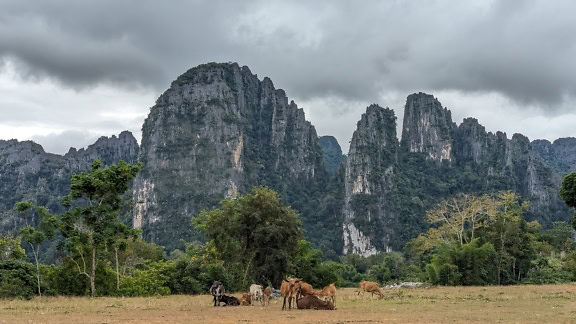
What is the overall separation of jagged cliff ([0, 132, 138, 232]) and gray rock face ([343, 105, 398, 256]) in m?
77.1

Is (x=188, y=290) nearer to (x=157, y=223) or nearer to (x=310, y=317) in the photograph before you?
(x=310, y=317)

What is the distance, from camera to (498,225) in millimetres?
42125

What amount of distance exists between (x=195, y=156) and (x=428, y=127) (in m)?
72.8

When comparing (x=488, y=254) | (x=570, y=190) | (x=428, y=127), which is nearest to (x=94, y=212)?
(x=488, y=254)

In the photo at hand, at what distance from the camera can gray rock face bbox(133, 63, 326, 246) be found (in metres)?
146

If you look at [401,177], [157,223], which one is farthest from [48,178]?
[401,177]

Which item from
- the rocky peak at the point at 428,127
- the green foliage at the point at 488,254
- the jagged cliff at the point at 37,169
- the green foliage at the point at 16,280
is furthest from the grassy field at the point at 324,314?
the rocky peak at the point at 428,127

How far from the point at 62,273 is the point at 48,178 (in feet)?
522

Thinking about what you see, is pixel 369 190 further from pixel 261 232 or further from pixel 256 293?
pixel 256 293

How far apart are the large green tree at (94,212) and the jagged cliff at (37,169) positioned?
137316 millimetres

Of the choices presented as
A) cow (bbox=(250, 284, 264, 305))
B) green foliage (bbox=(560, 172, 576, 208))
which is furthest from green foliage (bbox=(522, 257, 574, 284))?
cow (bbox=(250, 284, 264, 305))

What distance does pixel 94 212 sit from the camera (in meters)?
28.9

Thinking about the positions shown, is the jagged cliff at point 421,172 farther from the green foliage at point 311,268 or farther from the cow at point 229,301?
the cow at point 229,301

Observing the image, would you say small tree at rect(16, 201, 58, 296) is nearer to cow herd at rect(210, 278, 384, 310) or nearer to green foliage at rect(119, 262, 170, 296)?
green foliage at rect(119, 262, 170, 296)
